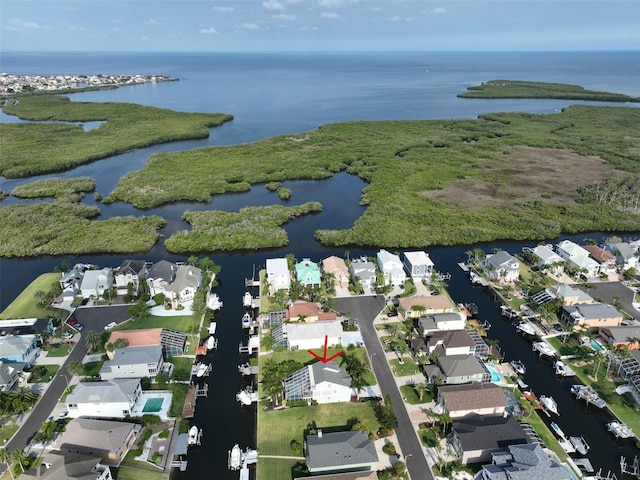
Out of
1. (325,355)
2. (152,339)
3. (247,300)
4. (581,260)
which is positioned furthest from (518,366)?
(152,339)

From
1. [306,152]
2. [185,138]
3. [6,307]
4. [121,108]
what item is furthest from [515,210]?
[121,108]

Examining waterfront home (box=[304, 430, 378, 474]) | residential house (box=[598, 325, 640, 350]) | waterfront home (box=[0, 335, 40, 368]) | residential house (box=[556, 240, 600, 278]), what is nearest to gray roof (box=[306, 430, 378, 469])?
waterfront home (box=[304, 430, 378, 474])

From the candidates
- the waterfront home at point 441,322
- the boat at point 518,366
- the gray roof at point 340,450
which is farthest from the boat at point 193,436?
the boat at point 518,366

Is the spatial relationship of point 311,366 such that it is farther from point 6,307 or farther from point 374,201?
point 374,201

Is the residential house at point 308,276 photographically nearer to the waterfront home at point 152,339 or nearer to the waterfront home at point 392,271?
the waterfront home at point 392,271

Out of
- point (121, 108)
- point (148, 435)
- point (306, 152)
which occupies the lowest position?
point (148, 435)
